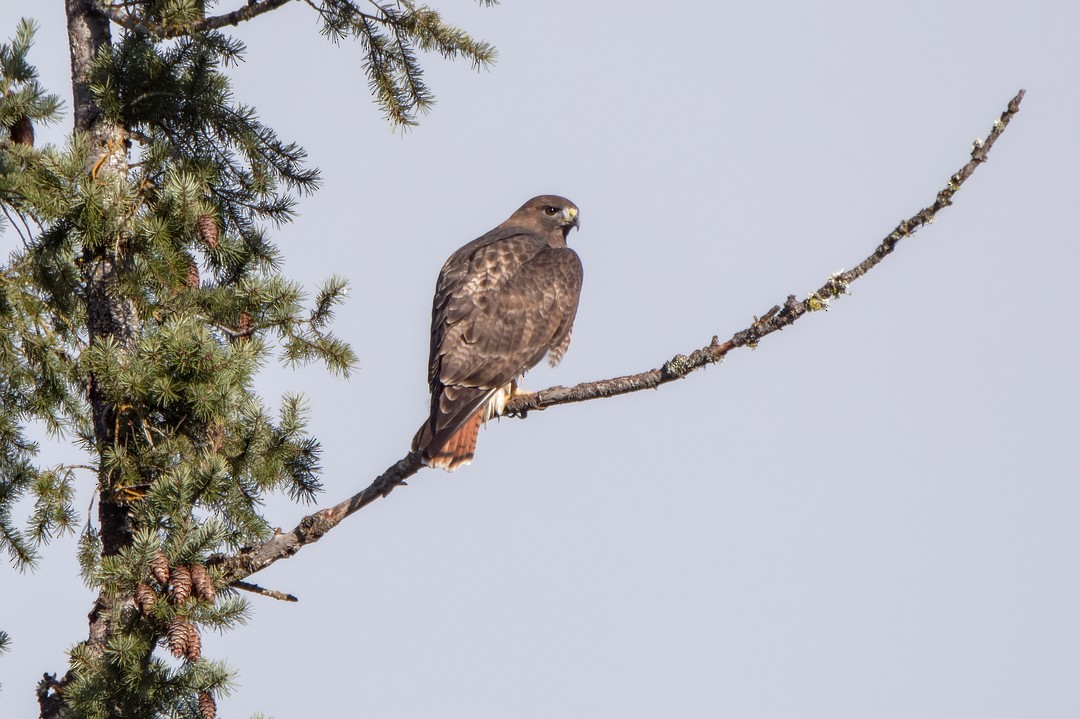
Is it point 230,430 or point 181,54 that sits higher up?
point 181,54

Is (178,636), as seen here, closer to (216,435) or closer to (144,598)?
(144,598)

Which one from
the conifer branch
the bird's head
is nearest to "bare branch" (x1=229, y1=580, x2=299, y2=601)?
the conifer branch

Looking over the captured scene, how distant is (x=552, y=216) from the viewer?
8414 millimetres

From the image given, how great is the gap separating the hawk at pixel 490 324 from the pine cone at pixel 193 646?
1.76 metres

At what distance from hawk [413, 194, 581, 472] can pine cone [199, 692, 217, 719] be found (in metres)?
1.73

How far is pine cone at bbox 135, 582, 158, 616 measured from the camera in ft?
14.1

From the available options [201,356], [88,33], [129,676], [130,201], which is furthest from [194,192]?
[129,676]

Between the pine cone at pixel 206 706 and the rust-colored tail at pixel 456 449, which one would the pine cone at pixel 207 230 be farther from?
the pine cone at pixel 206 706

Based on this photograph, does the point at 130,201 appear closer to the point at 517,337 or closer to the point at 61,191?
the point at 61,191

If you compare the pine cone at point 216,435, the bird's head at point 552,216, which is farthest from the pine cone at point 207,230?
the bird's head at point 552,216

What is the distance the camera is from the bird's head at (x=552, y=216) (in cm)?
838

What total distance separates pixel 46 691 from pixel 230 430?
1.20m

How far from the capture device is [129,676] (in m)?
4.41

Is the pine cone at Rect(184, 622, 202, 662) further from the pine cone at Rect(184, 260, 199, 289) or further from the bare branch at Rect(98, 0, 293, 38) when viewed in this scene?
the bare branch at Rect(98, 0, 293, 38)
